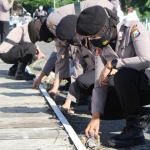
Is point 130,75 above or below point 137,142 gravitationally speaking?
above

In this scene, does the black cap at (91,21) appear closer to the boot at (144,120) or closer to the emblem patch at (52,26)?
the boot at (144,120)

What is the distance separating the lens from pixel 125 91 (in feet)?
13.9

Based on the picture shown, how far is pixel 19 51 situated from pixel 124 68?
12.6 ft

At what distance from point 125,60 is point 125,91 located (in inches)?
10.1

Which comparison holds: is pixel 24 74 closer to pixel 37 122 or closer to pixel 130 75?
pixel 37 122

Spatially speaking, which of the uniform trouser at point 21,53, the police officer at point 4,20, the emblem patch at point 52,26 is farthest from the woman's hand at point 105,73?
the police officer at point 4,20

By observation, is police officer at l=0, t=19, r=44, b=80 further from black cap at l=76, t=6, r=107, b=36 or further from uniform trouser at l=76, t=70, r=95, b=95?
black cap at l=76, t=6, r=107, b=36

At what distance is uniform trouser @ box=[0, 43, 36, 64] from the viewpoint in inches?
307

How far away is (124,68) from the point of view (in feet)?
14.0

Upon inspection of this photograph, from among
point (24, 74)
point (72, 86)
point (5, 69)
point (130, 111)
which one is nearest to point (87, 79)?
point (72, 86)

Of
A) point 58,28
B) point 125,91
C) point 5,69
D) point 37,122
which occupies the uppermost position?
point 58,28

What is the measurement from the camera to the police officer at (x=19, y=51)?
25.1 feet

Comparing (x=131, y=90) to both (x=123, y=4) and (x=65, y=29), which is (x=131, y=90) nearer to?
(x=65, y=29)

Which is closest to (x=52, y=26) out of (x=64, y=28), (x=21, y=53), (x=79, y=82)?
(x=64, y=28)
